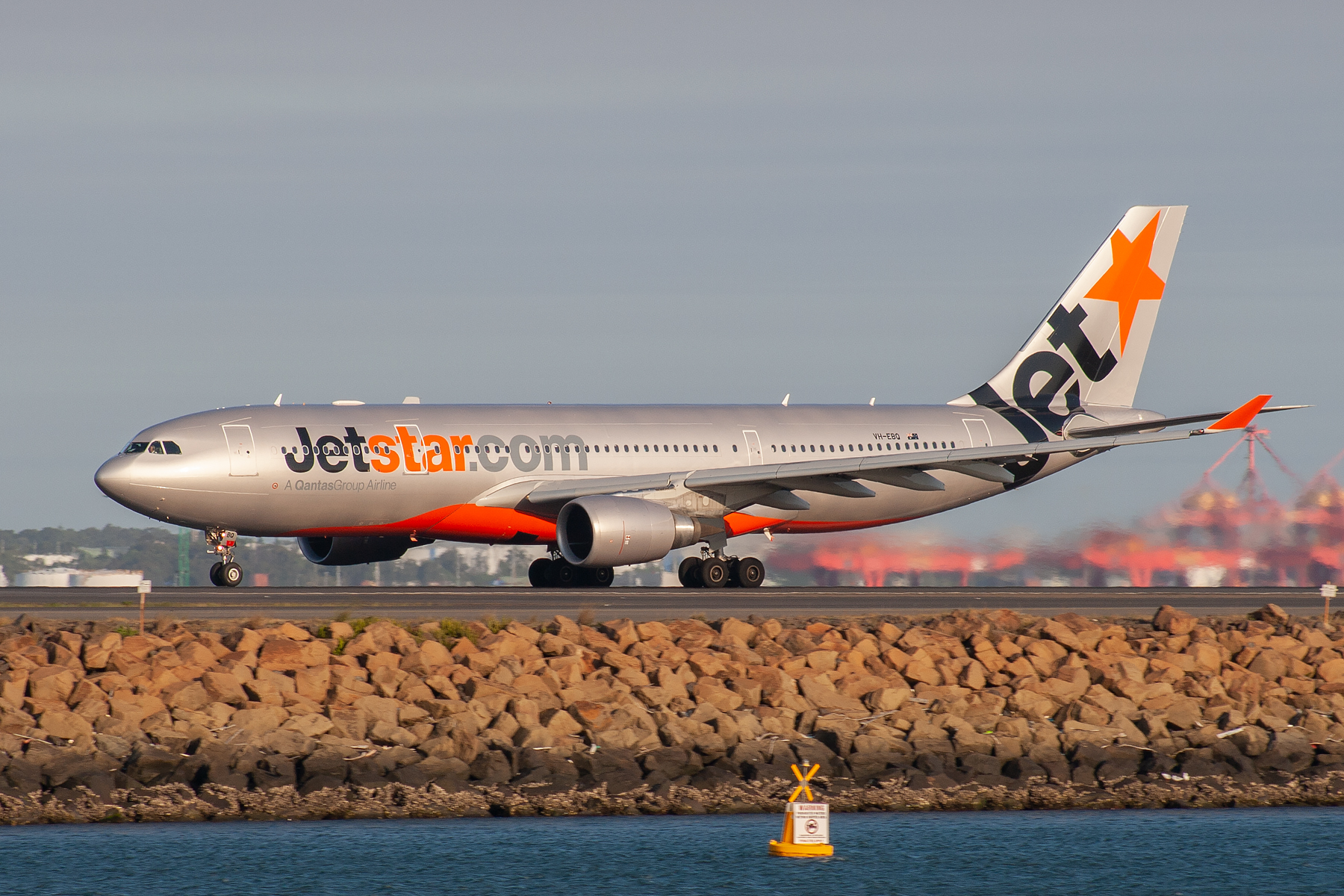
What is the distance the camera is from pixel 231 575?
116 ft

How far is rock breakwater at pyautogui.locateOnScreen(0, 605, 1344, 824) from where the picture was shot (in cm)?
1997

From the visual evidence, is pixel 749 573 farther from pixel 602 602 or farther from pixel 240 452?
pixel 240 452

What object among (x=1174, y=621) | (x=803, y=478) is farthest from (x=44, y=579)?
(x=1174, y=621)

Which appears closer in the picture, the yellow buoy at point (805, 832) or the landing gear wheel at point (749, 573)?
the yellow buoy at point (805, 832)

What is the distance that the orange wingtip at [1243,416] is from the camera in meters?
33.7

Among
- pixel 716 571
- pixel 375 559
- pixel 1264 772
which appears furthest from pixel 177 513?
pixel 1264 772

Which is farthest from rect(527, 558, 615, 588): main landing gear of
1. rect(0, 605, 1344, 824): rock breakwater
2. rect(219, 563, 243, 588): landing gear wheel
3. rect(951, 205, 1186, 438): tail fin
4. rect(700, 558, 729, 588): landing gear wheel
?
rect(0, 605, 1344, 824): rock breakwater

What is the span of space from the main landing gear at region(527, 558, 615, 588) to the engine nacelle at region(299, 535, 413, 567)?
290cm

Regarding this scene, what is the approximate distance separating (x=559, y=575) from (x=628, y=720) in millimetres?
16789

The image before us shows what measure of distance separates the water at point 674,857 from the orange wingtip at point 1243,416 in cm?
1484

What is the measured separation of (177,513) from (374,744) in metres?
14.9

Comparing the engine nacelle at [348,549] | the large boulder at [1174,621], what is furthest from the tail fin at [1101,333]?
the large boulder at [1174,621]

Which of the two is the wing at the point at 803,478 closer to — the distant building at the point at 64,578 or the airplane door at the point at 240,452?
the airplane door at the point at 240,452

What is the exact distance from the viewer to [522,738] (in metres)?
20.8
